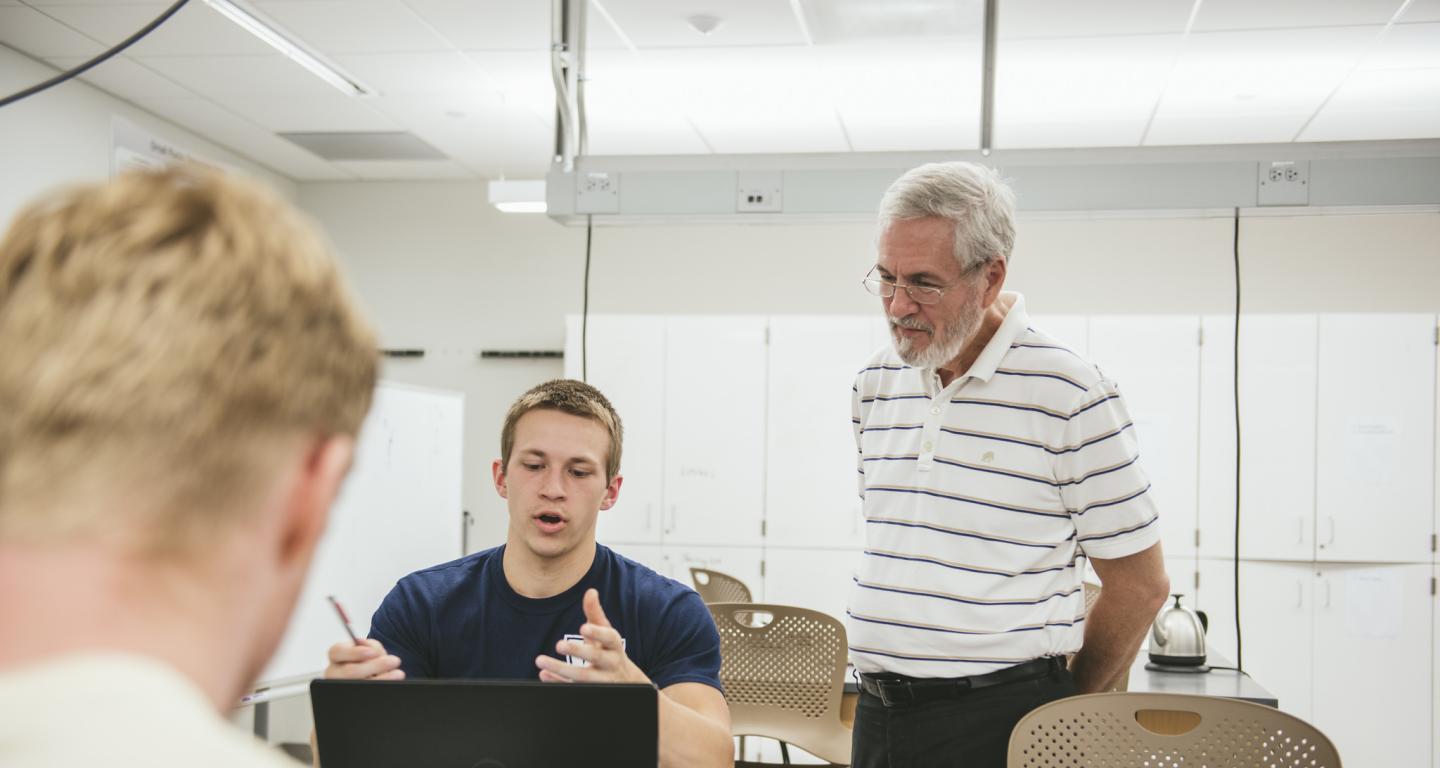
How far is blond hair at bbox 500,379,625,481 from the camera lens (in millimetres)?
1807

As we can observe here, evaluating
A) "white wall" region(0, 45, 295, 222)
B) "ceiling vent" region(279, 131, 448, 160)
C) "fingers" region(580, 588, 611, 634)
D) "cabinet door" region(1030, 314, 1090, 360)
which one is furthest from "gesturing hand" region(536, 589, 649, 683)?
"ceiling vent" region(279, 131, 448, 160)

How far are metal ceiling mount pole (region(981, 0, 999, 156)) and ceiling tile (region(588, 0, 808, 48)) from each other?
104cm

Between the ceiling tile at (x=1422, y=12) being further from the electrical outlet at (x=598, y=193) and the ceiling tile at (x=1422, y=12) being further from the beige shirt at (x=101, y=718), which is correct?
the beige shirt at (x=101, y=718)

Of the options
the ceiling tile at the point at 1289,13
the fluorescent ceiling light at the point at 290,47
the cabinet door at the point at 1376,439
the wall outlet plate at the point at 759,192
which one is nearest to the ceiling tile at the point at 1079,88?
the ceiling tile at the point at 1289,13

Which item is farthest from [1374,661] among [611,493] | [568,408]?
[568,408]

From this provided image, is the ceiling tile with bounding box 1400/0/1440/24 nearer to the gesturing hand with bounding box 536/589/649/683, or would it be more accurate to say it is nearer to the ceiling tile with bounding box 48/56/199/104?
the gesturing hand with bounding box 536/589/649/683

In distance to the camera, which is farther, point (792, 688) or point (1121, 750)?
point (792, 688)

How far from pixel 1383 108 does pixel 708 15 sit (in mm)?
2761

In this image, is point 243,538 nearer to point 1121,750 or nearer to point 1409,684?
point 1121,750

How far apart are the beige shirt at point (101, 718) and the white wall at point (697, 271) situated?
491cm

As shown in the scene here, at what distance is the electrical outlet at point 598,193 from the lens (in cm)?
241

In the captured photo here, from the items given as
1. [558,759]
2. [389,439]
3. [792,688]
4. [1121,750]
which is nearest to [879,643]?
[1121,750]

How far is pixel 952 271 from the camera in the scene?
1.76 m

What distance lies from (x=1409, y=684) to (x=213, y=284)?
5.34 meters
